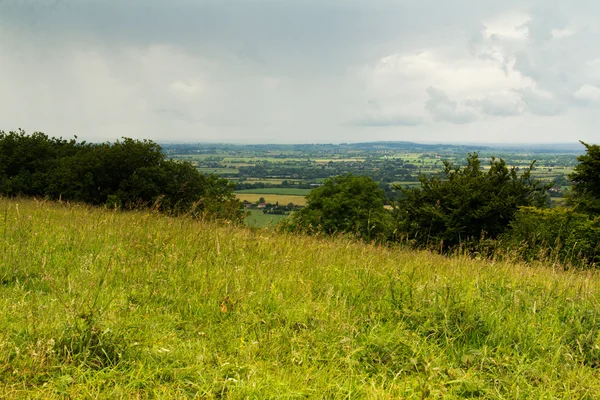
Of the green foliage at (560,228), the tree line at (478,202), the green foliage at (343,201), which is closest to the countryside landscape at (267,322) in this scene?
the green foliage at (560,228)

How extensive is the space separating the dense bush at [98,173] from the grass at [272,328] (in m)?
22.7

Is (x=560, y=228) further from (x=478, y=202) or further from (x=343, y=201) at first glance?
(x=343, y=201)

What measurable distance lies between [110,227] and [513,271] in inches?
249

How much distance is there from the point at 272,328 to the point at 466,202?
75.3ft

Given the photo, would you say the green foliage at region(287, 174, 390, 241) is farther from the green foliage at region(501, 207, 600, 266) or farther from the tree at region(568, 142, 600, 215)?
the green foliage at region(501, 207, 600, 266)

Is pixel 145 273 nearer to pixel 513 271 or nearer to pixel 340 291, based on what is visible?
pixel 340 291

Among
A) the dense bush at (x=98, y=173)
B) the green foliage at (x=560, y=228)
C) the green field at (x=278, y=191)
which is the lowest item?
the green field at (x=278, y=191)

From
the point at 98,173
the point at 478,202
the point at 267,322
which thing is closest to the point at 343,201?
the point at 478,202

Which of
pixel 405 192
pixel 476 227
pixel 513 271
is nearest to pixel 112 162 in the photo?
pixel 405 192

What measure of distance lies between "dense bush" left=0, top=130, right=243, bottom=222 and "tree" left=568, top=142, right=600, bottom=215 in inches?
875

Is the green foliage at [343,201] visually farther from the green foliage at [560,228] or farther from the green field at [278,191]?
the green foliage at [560,228]

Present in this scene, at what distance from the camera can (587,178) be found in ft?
79.4

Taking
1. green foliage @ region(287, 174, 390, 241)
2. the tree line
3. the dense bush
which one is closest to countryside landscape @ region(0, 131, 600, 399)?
the tree line

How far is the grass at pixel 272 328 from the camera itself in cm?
276
